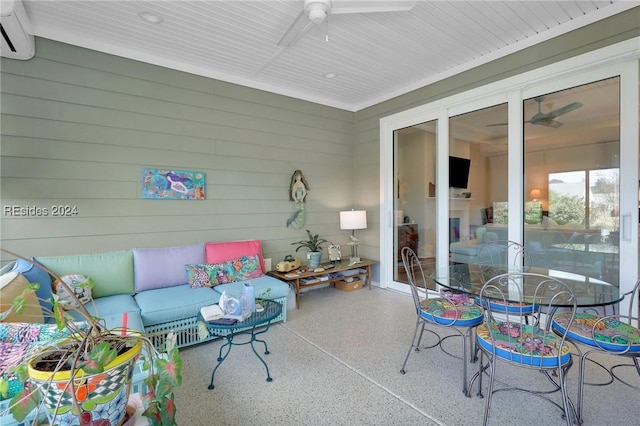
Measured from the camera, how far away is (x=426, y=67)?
3859 millimetres

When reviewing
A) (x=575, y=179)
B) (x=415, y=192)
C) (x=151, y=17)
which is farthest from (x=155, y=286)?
(x=575, y=179)

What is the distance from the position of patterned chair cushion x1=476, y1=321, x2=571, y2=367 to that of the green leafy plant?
2.73 m

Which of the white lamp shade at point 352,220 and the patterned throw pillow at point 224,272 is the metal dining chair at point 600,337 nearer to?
the white lamp shade at point 352,220

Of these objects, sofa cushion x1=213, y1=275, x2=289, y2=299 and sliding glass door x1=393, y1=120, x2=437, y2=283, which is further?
sliding glass door x1=393, y1=120, x2=437, y2=283

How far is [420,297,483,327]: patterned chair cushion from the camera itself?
2.26m

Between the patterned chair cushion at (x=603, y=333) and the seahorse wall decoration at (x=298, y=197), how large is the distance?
10.5 ft

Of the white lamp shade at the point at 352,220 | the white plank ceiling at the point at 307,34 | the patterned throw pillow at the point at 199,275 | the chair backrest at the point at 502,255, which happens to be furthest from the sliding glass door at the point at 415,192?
the patterned throw pillow at the point at 199,275

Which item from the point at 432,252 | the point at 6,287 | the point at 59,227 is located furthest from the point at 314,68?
Answer: the point at 6,287

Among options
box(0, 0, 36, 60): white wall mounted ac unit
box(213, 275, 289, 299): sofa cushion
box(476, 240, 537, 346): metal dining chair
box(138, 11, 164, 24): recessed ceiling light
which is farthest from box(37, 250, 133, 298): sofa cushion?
box(476, 240, 537, 346): metal dining chair

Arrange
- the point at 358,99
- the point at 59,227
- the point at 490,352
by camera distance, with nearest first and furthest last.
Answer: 1. the point at 490,352
2. the point at 59,227
3. the point at 358,99

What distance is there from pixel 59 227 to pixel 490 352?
12.7ft

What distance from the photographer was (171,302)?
9.25 ft

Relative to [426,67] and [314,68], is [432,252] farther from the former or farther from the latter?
[314,68]

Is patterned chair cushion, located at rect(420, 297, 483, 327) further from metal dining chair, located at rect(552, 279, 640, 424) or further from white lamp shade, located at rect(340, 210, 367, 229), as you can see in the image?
white lamp shade, located at rect(340, 210, 367, 229)
